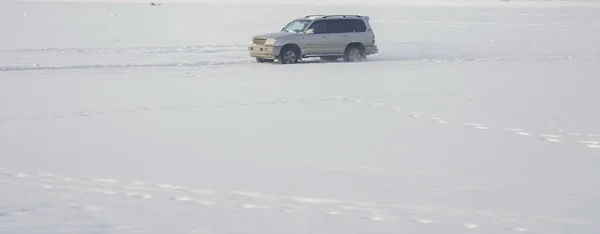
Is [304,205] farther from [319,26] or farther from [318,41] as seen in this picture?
[319,26]

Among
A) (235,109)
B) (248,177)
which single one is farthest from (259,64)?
(248,177)

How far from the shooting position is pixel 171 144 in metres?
12.3

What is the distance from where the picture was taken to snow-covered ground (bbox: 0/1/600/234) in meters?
8.45

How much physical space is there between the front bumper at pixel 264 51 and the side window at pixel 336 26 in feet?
7.22

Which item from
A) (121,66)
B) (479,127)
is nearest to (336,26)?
(121,66)

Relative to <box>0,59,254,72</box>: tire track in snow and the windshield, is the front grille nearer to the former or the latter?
<box>0,59,254,72</box>: tire track in snow

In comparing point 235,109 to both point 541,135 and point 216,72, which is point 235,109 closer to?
point 541,135

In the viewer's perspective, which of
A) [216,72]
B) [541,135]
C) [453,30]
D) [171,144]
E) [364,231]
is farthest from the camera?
[453,30]

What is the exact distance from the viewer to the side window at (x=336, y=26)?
28.1 m

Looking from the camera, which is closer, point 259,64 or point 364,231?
point 364,231

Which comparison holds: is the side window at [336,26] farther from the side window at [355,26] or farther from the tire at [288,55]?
the tire at [288,55]

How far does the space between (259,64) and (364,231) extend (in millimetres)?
18839

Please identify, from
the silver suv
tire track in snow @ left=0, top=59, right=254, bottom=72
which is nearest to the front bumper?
the silver suv

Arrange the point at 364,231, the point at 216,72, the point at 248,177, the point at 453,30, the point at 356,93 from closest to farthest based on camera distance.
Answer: the point at 364,231 → the point at 248,177 → the point at 356,93 → the point at 216,72 → the point at 453,30
